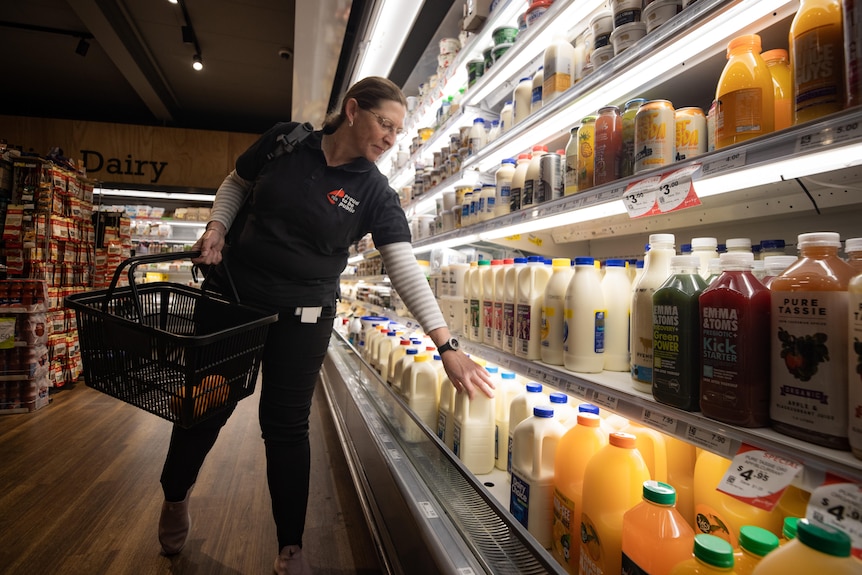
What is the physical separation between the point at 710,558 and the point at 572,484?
0.47 metres

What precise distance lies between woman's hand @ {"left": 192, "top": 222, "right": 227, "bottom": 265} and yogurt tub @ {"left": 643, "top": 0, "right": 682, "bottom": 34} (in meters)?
1.42

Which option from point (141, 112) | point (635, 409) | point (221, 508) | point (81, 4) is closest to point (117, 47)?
point (81, 4)

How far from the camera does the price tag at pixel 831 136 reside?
2.01 ft

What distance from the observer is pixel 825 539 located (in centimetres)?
57

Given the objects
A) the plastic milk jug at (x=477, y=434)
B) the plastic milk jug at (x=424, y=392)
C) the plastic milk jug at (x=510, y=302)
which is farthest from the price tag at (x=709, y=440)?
the plastic milk jug at (x=424, y=392)

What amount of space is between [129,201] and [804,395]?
8985 mm

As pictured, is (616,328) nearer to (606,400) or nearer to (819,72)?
(606,400)

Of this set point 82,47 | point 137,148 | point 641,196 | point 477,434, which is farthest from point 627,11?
point 137,148

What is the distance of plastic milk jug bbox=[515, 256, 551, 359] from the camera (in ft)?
4.57

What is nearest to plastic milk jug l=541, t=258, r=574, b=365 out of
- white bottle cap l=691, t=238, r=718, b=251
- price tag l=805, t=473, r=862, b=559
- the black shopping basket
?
white bottle cap l=691, t=238, r=718, b=251

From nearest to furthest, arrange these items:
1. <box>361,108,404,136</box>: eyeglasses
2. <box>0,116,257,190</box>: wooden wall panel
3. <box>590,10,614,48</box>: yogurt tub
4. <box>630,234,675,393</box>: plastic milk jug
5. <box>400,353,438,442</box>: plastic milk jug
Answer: <box>630,234,675,393</box>: plastic milk jug, <box>590,10,614,48</box>: yogurt tub, <box>361,108,404,136</box>: eyeglasses, <box>400,353,438,442</box>: plastic milk jug, <box>0,116,257,190</box>: wooden wall panel

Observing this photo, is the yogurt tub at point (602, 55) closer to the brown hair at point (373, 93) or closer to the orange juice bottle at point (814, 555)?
the brown hair at point (373, 93)

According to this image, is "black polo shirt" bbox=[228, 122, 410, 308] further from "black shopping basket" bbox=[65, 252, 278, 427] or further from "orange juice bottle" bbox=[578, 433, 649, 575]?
"orange juice bottle" bbox=[578, 433, 649, 575]

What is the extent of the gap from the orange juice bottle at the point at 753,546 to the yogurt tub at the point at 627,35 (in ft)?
3.52
